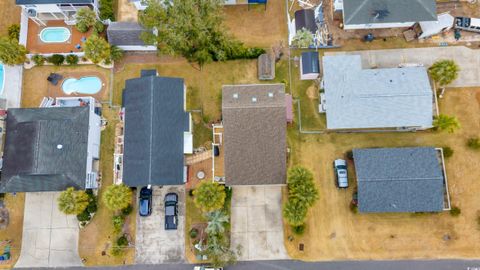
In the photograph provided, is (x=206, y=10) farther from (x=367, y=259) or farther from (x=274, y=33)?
(x=367, y=259)

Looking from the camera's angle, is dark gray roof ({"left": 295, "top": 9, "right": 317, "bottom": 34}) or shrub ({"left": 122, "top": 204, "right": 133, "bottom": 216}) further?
dark gray roof ({"left": 295, "top": 9, "right": 317, "bottom": 34})

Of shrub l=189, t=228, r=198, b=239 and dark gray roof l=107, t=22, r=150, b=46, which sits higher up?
dark gray roof l=107, t=22, r=150, b=46

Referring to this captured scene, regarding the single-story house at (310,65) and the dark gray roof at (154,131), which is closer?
the dark gray roof at (154,131)

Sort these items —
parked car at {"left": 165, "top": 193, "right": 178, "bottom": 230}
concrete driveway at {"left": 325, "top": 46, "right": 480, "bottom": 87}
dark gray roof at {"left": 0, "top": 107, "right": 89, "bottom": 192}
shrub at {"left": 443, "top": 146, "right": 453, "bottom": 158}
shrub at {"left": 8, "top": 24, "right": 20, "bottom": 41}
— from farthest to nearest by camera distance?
shrub at {"left": 8, "top": 24, "right": 20, "bottom": 41}
concrete driveway at {"left": 325, "top": 46, "right": 480, "bottom": 87}
parked car at {"left": 165, "top": 193, "right": 178, "bottom": 230}
shrub at {"left": 443, "top": 146, "right": 453, "bottom": 158}
dark gray roof at {"left": 0, "top": 107, "right": 89, "bottom": 192}

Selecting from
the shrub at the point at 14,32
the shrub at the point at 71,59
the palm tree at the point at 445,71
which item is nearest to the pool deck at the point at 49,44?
the shrub at the point at 14,32

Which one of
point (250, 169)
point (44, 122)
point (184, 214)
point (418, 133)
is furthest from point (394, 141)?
point (44, 122)

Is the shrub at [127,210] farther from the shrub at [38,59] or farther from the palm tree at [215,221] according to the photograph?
the shrub at [38,59]

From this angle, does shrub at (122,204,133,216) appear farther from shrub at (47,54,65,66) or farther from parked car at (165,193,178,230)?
shrub at (47,54,65,66)

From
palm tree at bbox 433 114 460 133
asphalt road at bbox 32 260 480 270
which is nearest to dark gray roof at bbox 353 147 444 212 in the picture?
palm tree at bbox 433 114 460 133
